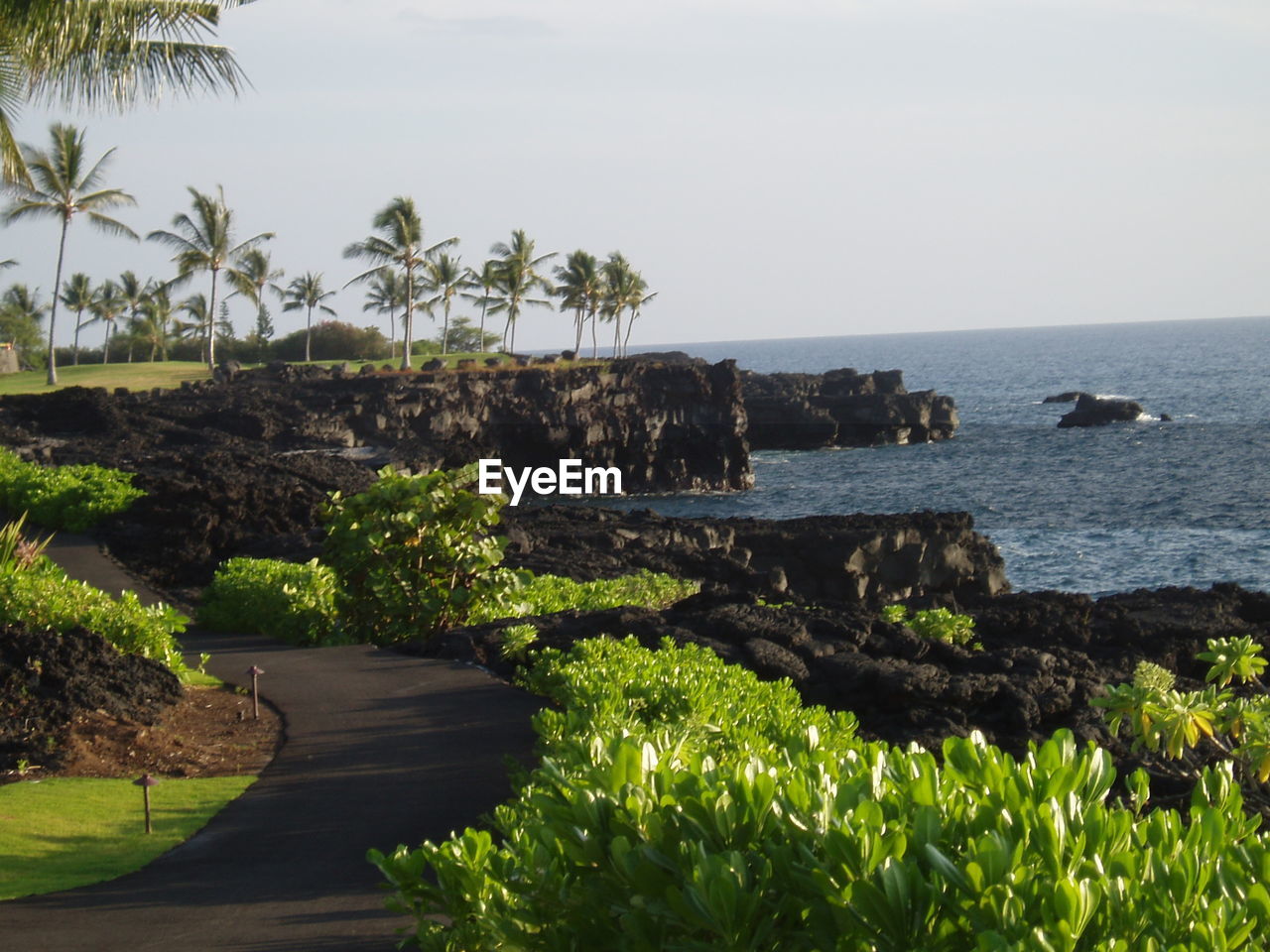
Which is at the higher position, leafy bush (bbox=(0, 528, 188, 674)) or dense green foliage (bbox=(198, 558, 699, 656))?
leafy bush (bbox=(0, 528, 188, 674))

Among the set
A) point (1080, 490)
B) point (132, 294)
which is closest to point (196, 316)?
point (132, 294)

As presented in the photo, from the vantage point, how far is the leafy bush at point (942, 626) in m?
14.8

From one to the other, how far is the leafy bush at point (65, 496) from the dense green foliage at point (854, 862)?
19577mm

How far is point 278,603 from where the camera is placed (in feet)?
49.4

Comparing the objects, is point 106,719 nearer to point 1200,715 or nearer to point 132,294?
point 1200,715

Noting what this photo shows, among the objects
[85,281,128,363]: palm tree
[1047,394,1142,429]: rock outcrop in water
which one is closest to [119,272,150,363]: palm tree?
[85,281,128,363]: palm tree

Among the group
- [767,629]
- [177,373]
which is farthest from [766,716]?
[177,373]

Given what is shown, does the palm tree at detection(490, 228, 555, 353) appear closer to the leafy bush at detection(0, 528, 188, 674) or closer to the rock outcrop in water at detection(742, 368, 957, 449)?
the rock outcrop in water at detection(742, 368, 957, 449)

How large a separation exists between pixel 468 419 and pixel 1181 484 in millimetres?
35177

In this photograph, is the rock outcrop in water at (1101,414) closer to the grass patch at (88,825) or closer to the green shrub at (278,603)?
the green shrub at (278,603)

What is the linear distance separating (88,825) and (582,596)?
8.47 metres

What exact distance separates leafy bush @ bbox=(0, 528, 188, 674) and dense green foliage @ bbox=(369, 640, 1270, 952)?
7.36 m

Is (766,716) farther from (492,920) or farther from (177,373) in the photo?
(177,373)

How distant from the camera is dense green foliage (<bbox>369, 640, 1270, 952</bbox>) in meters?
3.30
